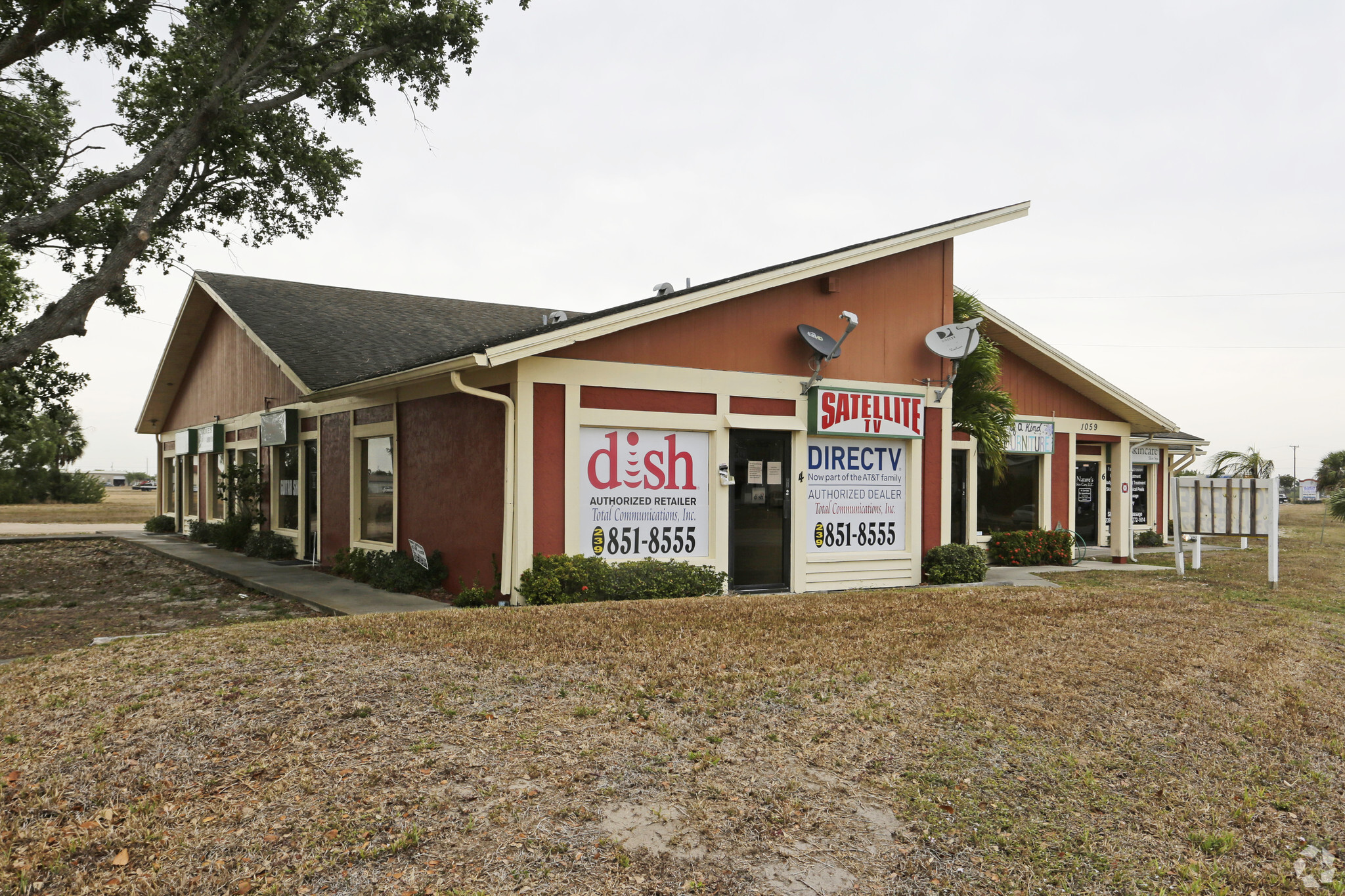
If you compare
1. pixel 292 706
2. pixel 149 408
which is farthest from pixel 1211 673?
pixel 149 408

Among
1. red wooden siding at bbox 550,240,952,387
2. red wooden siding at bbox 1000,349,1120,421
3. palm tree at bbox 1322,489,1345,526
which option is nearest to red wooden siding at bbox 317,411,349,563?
red wooden siding at bbox 550,240,952,387

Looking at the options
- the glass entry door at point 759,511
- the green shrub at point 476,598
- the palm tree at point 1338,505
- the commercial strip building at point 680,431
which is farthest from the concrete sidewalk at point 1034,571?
the palm tree at point 1338,505

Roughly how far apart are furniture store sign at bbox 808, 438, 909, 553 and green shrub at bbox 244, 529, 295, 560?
34.0ft

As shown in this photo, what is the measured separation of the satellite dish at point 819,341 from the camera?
37.6 feet

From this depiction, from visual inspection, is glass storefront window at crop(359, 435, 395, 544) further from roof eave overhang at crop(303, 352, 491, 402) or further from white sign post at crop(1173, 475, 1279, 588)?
white sign post at crop(1173, 475, 1279, 588)

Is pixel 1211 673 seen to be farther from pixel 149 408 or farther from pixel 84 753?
pixel 149 408

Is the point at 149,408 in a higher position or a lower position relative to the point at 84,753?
higher

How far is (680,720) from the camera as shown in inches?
200

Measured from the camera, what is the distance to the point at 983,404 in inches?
575

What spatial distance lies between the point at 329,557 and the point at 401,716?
35.3 ft

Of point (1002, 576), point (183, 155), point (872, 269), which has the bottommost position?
point (1002, 576)

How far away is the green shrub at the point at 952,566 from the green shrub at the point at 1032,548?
12.8ft

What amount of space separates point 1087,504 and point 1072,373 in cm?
483

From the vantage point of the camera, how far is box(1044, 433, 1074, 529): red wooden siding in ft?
60.4
